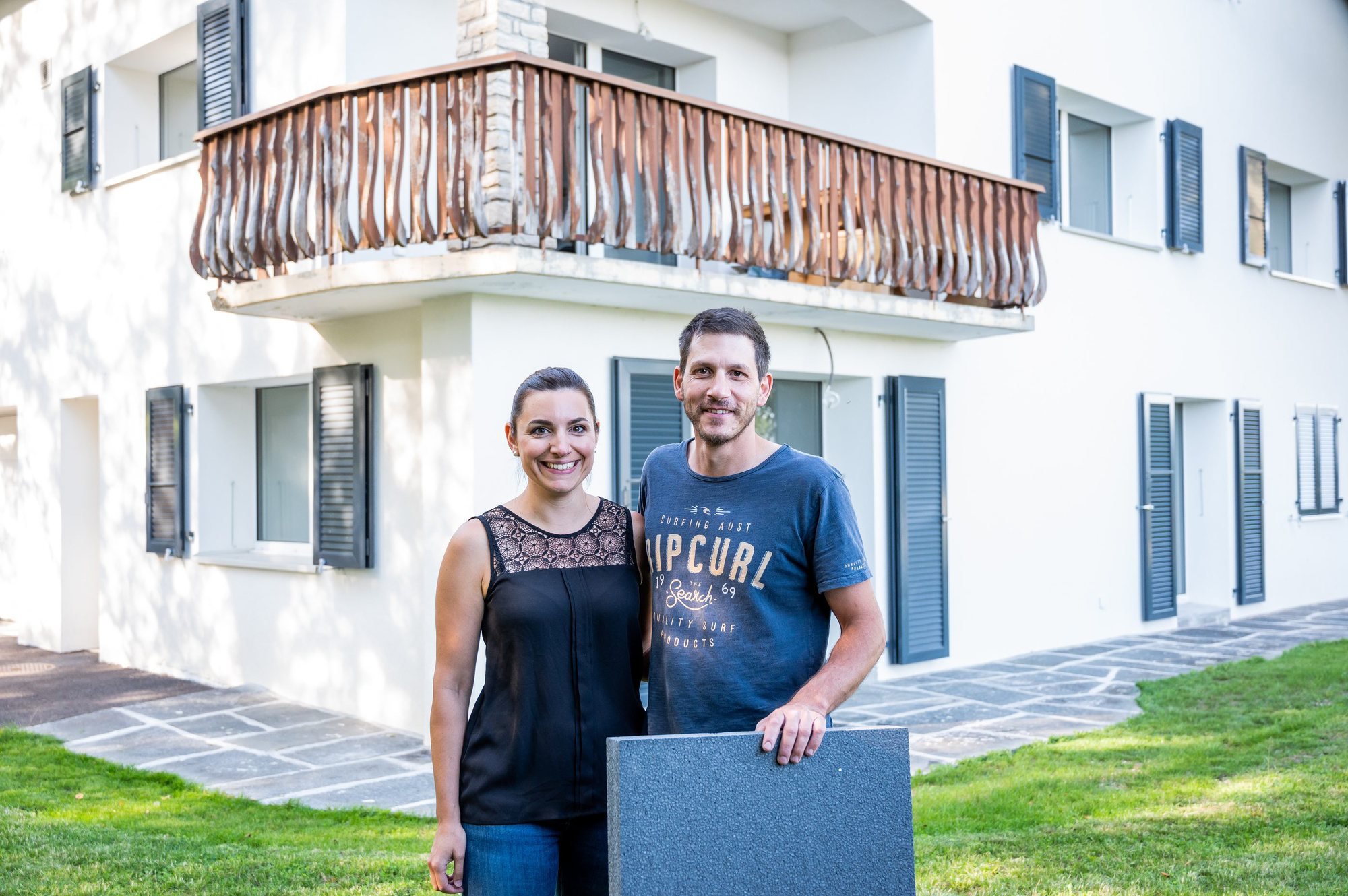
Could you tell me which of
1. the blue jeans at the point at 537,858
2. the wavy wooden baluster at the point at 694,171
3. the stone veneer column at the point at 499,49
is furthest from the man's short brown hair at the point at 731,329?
the wavy wooden baluster at the point at 694,171

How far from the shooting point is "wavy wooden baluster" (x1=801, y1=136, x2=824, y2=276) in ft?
28.9

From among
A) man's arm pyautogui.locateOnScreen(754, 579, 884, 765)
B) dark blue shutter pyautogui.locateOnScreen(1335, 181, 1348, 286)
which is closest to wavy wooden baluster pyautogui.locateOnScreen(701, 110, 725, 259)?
man's arm pyautogui.locateOnScreen(754, 579, 884, 765)

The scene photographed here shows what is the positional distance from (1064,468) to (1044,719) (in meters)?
4.15

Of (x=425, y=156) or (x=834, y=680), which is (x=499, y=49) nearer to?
(x=425, y=156)

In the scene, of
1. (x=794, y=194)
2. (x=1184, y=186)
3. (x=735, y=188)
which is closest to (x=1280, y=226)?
(x=1184, y=186)

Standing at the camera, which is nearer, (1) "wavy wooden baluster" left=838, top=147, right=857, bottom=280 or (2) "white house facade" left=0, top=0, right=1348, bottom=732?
(2) "white house facade" left=0, top=0, right=1348, bottom=732

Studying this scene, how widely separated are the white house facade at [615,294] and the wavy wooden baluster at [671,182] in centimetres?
3

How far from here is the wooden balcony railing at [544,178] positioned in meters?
7.17

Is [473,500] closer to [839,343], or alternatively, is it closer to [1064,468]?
[839,343]

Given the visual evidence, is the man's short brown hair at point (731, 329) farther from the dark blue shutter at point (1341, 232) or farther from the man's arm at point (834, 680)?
the dark blue shutter at point (1341, 232)

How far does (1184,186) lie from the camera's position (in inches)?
527

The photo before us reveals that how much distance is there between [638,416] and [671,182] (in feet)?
5.62

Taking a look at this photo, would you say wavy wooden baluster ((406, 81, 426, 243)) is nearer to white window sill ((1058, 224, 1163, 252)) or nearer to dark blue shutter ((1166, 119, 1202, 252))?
white window sill ((1058, 224, 1163, 252))

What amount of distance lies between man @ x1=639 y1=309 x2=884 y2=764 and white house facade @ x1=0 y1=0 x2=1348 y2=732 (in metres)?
4.73
